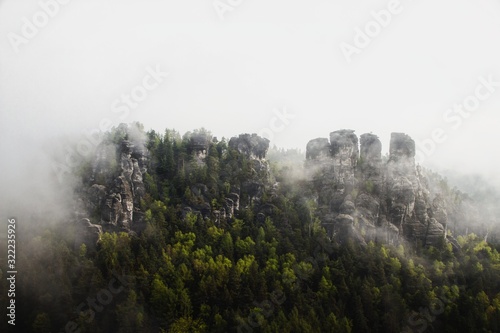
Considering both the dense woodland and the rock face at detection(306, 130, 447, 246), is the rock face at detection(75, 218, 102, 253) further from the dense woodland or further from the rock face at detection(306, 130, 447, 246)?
the rock face at detection(306, 130, 447, 246)

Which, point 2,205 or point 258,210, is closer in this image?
point 2,205

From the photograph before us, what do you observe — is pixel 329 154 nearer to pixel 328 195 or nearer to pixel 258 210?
pixel 328 195

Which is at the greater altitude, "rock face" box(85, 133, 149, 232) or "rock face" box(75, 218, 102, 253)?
"rock face" box(85, 133, 149, 232)

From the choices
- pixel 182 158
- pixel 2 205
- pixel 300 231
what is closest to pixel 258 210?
pixel 300 231

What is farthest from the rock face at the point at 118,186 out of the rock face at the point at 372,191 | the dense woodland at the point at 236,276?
the rock face at the point at 372,191

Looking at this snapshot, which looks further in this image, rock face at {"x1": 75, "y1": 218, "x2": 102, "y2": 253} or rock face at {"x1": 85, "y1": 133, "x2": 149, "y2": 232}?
rock face at {"x1": 85, "y1": 133, "x2": 149, "y2": 232}

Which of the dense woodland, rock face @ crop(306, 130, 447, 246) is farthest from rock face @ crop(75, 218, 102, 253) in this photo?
rock face @ crop(306, 130, 447, 246)

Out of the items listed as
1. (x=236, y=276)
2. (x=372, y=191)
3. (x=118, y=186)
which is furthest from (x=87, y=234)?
(x=372, y=191)

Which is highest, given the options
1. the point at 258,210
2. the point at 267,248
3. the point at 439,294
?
the point at 258,210
